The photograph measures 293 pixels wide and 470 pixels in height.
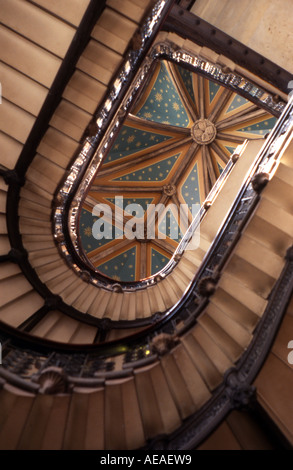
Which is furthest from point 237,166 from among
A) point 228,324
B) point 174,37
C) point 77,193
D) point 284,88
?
point 228,324

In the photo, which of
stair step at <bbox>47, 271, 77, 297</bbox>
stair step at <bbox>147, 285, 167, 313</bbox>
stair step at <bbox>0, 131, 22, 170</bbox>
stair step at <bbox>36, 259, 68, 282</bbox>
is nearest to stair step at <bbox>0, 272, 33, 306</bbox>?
stair step at <bbox>36, 259, 68, 282</bbox>

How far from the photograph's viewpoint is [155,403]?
447 cm

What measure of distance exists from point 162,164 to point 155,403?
13.6 metres

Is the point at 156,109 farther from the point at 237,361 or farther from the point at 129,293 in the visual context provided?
the point at 237,361

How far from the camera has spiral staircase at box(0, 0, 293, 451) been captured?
4.16 metres

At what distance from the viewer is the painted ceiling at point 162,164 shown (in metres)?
14.2

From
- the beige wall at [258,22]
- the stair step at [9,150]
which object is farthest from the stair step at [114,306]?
the beige wall at [258,22]

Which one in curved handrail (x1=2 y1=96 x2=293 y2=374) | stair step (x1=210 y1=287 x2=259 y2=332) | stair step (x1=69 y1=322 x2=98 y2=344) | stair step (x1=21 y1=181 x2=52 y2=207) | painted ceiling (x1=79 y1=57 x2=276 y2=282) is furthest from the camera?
painted ceiling (x1=79 y1=57 x2=276 y2=282)

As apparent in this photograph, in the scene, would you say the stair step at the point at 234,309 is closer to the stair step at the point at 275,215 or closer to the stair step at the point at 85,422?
the stair step at the point at 275,215

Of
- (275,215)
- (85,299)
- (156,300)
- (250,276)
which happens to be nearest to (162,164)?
(156,300)

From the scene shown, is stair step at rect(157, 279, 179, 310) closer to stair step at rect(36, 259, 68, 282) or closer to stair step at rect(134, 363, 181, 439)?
stair step at rect(36, 259, 68, 282)

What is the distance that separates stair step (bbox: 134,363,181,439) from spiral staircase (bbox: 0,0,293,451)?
2cm

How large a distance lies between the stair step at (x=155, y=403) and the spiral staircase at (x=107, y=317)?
0.05 ft

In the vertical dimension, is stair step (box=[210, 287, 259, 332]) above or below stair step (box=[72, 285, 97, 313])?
below
